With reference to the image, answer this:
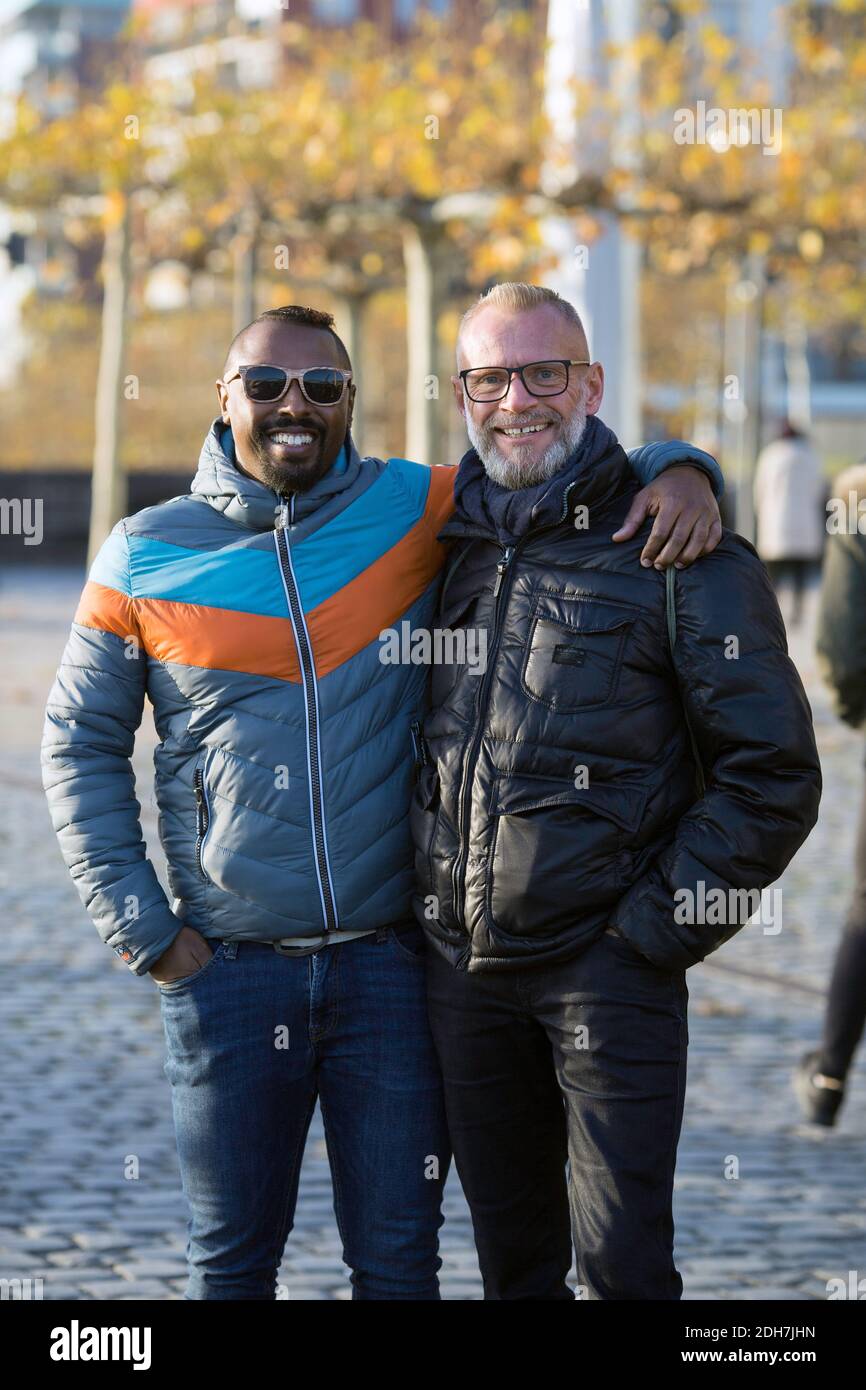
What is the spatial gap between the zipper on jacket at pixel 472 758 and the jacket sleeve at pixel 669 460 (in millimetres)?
335

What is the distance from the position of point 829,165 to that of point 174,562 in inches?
681

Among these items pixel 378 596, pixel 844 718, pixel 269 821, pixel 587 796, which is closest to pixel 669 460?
pixel 378 596

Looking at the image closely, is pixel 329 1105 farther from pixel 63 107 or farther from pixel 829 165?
pixel 63 107

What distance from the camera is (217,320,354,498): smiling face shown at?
3.81 m

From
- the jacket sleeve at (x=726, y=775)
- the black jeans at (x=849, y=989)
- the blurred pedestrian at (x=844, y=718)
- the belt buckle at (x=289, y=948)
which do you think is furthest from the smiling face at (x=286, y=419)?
the black jeans at (x=849, y=989)

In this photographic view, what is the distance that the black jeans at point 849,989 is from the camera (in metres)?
6.16

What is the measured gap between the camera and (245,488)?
383 centimetres

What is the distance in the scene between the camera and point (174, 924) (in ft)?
12.5

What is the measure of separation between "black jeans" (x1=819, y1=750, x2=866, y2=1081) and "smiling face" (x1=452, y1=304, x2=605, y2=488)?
2.72 m

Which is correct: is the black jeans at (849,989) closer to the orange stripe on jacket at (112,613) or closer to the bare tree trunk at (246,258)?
the orange stripe on jacket at (112,613)

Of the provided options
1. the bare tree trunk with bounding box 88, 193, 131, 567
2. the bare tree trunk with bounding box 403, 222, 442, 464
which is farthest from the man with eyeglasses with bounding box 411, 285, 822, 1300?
the bare tree trunk with bounding box 88, 193, 131, 567

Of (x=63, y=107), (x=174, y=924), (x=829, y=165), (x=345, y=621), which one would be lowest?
(x=174, y=924)

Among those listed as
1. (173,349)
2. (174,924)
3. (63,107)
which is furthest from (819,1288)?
(173,349)
